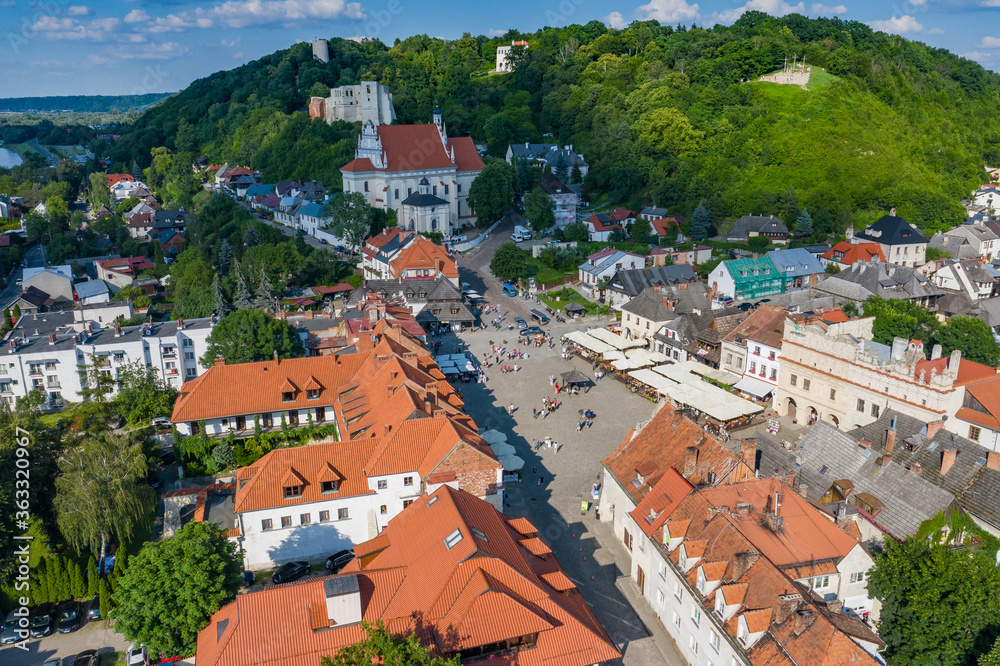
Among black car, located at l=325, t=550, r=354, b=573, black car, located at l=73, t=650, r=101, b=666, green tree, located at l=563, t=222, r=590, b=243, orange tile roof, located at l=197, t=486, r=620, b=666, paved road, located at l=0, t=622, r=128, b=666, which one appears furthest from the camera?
green tree, located at l=563, t=222, r=590, b=243

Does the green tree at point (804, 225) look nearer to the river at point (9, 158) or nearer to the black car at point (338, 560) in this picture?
the black car at point (338, 560)

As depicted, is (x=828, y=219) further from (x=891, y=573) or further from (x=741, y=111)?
(x=891, y=573)

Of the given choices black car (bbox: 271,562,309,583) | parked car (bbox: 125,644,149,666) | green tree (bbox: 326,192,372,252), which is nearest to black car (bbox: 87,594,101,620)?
parked car (bbox: 125,644,149,666)

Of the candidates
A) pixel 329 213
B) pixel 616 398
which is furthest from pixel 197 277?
pixel 616 398

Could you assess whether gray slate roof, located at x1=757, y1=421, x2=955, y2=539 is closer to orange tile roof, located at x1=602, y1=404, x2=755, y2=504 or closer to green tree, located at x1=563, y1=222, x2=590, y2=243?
orange tile roof, located at x1=602, y1=404, x2=755, y2=504

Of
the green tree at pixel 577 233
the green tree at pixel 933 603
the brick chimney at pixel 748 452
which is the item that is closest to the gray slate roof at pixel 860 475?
the brick chimney at pixel 748 452

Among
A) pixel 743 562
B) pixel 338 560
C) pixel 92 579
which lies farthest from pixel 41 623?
pixel 743 562
